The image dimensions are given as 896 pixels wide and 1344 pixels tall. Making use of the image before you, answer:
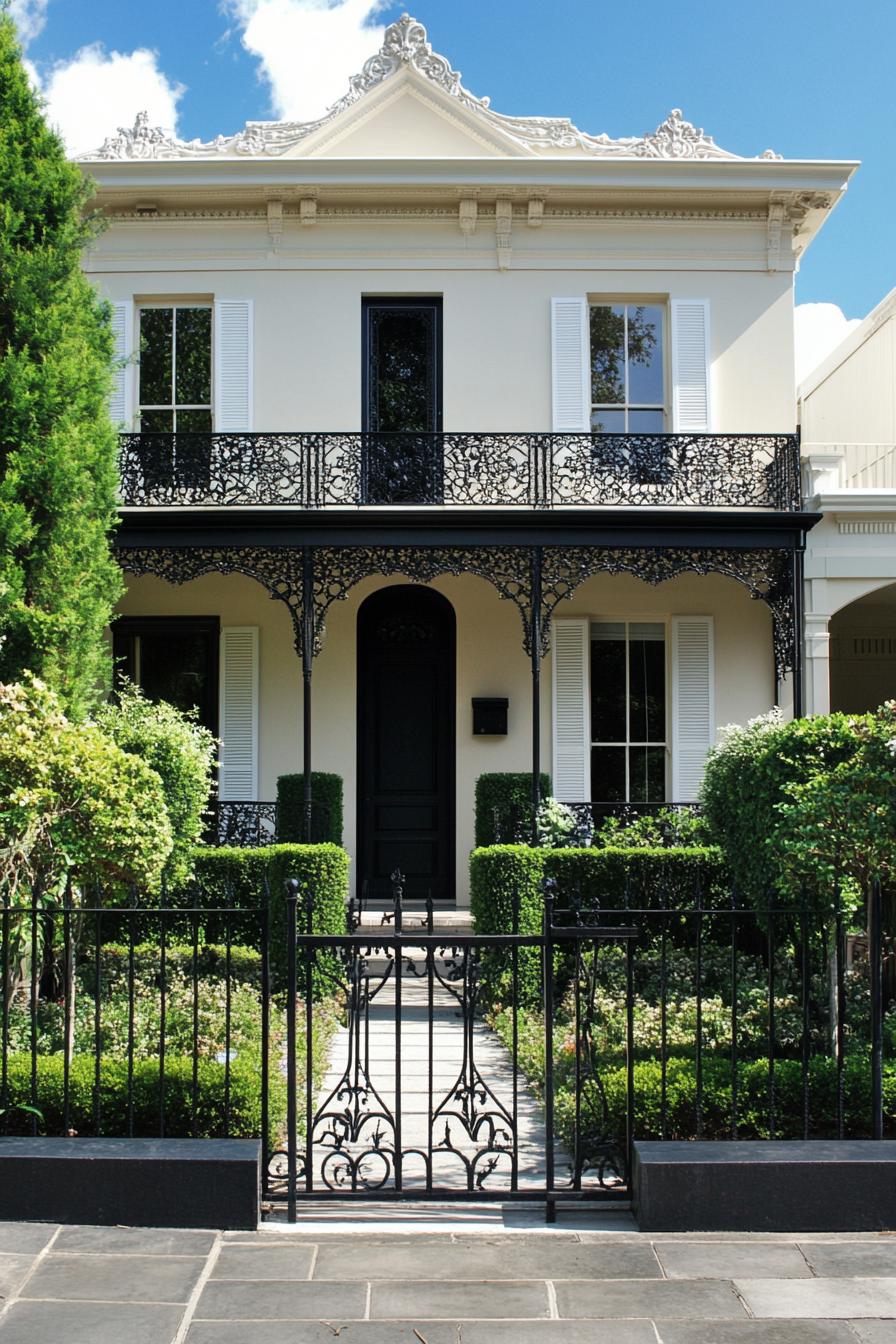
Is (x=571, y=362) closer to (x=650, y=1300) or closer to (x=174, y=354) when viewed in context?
(x=174, y=354)

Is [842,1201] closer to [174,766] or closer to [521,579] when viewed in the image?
[174,766]

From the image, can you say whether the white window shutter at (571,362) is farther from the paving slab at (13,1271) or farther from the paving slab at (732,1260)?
the paving slab at (13,1271)

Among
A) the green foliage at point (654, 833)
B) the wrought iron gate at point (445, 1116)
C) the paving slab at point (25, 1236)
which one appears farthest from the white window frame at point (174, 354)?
the paving slab at point (25, 1236)

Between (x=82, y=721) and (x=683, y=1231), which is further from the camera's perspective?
(x=82, y=721)

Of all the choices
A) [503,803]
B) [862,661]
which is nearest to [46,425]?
[503,803]

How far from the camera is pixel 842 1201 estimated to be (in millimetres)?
4883

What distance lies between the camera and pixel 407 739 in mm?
14203

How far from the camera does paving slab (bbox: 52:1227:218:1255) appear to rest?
4.65 meters

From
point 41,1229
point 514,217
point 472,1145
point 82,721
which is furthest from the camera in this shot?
point 514,217

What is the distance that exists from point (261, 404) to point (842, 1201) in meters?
11.0

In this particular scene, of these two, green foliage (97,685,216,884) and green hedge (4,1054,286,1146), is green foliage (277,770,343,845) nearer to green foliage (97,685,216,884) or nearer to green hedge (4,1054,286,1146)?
green foliage (97,685,216,884)

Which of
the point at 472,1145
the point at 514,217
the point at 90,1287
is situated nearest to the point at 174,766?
the point at 472,1145

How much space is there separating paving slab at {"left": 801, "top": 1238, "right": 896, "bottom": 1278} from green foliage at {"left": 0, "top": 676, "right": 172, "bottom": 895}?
378 cm

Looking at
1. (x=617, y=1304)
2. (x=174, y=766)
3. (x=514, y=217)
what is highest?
(x=514, y=217)
